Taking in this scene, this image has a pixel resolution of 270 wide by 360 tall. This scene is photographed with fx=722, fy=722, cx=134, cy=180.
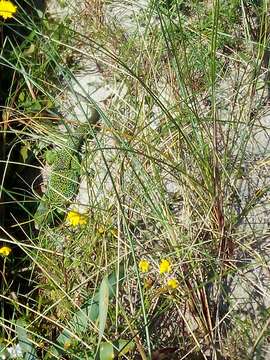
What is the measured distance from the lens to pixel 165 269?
6.04 ft

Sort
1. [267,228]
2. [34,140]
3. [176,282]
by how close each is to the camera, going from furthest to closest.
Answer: [34,140] → [267,228] → [176,282]

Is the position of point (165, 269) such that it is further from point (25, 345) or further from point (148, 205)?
point (25, 345)

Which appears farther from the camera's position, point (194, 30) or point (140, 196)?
point (194, 30)

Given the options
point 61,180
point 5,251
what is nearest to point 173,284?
point 5,251

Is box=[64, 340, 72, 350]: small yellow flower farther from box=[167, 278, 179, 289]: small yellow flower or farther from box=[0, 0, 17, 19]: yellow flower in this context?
box=[0, 0, 17, 19]: yellow flower

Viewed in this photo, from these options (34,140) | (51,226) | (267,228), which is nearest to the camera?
(267,228)

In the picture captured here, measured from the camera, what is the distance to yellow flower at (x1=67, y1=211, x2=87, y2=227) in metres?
2.02

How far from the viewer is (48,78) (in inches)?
101

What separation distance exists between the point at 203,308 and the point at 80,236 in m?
0.45

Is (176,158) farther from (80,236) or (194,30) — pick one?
(194,30)

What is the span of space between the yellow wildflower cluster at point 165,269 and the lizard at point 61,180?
0.36 m

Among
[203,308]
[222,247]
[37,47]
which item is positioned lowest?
[203,308]

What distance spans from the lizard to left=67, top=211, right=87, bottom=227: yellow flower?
0.37ft

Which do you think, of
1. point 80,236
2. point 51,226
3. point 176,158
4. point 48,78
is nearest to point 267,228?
point 176,158
